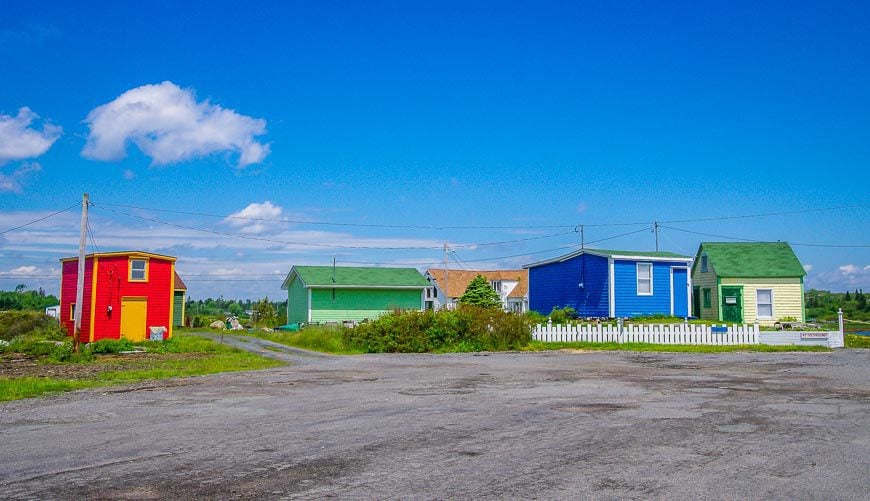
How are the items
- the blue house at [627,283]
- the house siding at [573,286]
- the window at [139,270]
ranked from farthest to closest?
the house siding at [573,286], the blue house at [627,283], the window at [139,270]

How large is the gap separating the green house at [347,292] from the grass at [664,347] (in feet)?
70.1

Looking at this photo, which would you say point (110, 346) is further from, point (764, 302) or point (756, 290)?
point (764, 302)

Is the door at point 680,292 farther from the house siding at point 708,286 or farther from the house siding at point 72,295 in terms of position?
the house siding at point 72,295

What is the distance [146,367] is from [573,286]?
82.1 feet

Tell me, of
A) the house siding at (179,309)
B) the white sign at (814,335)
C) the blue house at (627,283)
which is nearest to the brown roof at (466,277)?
the house siding at (179,309)

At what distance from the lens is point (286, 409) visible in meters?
11.4

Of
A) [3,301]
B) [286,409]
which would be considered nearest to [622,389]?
[286,409]

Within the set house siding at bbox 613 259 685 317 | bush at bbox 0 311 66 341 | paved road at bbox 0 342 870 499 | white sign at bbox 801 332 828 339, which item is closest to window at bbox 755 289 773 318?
house siding at bbox 613 259 685 317

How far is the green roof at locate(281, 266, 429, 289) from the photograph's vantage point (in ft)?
163

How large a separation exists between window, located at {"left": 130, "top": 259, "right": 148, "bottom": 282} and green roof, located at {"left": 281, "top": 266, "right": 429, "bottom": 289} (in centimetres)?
1421

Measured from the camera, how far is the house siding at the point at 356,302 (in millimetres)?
49219

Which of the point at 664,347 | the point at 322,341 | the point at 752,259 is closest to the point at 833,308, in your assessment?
the point at 752,259

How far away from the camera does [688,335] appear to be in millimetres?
28703

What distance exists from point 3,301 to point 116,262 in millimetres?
46899
